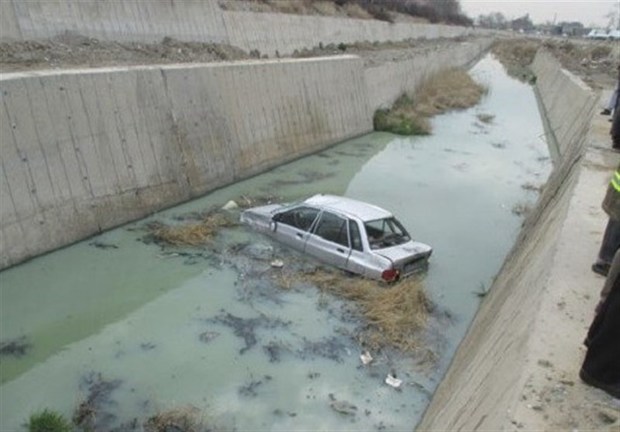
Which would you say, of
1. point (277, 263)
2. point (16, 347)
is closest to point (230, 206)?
point (277, 263)

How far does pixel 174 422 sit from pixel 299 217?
6035mm

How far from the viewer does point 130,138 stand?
47.4ft

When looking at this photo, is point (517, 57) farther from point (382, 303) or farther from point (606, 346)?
point (606, 346)

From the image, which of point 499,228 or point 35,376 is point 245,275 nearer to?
point 35,376

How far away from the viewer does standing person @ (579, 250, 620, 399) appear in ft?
14.0

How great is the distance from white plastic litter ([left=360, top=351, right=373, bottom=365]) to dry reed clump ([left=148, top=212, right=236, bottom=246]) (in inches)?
205

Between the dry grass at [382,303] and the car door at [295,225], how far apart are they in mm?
1006

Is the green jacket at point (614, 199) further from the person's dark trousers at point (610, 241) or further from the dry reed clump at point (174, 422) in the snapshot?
the dry reed clump at point (174, 422)

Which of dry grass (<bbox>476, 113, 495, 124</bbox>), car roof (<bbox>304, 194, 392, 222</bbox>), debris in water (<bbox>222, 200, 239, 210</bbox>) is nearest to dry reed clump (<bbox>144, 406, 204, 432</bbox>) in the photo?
car roof (<bbox>304, 194, 392, 222</bbox>)

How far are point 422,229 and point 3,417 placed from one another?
10.6 m

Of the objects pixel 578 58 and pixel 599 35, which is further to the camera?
pixel 599 35

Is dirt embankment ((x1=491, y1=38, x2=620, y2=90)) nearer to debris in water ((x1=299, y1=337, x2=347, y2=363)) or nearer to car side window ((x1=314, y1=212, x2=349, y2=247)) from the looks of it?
car side window ((x1=314, y1=212, x2=349, y2=247))

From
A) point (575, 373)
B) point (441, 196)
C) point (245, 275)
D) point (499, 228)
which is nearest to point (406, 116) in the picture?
point (441, 196)

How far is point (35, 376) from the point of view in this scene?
829 cm
